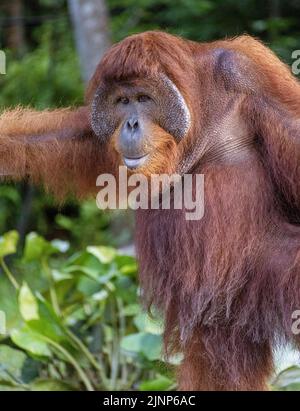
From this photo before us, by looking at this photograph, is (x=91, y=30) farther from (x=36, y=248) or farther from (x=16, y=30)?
(x=16, y=30)

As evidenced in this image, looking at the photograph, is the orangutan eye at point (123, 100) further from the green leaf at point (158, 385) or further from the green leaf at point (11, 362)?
the green leaf at point (11, 362)

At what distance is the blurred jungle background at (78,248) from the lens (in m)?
4.61

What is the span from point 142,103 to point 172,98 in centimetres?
13

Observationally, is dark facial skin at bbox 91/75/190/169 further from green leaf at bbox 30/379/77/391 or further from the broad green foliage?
green leaf at bbox 30/379/77/391

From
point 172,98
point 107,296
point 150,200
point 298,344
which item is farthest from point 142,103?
point 107,296

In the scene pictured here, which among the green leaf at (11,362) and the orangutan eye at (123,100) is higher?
the orangutan eye at (123,100)

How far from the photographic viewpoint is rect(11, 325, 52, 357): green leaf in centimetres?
A: 448

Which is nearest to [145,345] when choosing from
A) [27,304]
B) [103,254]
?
[27,304]

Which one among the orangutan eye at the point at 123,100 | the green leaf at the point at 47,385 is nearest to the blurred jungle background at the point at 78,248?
the green leaf at the point at 47,385

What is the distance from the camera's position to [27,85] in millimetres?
8250

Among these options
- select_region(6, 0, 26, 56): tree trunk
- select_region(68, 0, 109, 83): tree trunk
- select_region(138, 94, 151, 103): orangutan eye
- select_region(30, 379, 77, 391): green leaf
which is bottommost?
select_region(30, 379, 77, 391): green leaf

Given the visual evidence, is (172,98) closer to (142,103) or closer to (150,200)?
(142,103)

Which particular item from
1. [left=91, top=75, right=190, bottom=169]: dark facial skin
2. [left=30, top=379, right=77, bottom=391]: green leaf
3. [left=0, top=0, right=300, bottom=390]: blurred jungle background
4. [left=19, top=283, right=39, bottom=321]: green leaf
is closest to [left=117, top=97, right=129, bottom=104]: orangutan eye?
[left=91, top=75, right=190, bottom=169]: dark facial skin

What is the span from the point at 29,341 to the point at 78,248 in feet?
12.3
